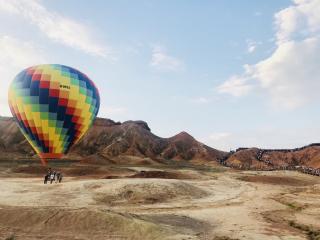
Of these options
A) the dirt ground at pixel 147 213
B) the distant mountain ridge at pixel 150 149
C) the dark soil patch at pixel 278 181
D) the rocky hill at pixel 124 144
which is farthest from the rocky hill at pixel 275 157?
the dirt ground at pixel 147 213

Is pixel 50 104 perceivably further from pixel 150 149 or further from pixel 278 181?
pixel 150 149

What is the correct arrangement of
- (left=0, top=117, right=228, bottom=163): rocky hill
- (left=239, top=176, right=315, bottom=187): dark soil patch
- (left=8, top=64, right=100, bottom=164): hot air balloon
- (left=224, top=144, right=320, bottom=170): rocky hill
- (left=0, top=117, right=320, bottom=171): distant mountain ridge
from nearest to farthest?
(left=8, top=64, right=100, bottom=164): hot air balloon
(left=239, top=176, right=315, bottom=187): dark soil patch
(left=0, top=117, right=228, bottom=163): rocky hill
(left=0, top=117, right=320, bottom=171): distant mountain ridge
(left=224, top=144, right=320, bottom=170): rocky hill

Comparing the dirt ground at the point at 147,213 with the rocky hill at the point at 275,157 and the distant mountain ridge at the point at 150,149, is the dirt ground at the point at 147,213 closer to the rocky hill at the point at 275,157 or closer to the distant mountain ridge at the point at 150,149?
the distant mountain ridge at the point at 150,149

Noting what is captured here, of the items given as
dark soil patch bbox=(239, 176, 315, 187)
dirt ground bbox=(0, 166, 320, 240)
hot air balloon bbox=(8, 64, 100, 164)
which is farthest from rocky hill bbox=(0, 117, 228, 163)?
dirt ground bbox=(0, 166, 320, 240)

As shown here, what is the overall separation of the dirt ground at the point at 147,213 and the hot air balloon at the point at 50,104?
5.58 metres

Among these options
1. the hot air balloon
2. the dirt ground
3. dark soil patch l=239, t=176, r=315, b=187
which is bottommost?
the dirt ground

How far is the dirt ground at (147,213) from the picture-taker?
23.1 meters

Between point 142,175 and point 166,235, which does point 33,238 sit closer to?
point 166,235

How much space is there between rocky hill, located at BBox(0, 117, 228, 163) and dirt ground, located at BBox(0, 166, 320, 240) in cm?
8865

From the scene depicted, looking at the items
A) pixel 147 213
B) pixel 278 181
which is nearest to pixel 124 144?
pixel 278 181

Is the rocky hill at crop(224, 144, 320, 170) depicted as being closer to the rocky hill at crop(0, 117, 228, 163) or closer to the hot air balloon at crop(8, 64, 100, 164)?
the rocky hill at crop(0, 117, 228, 163)

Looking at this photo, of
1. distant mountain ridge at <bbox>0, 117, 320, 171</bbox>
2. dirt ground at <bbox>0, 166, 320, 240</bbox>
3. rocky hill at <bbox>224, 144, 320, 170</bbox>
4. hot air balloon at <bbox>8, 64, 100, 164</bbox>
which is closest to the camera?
dirt ground at <bbox>0, 166, 320, 240</bbox>

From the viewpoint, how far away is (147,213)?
3069 centimetres

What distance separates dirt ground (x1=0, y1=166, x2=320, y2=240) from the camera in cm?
2308
